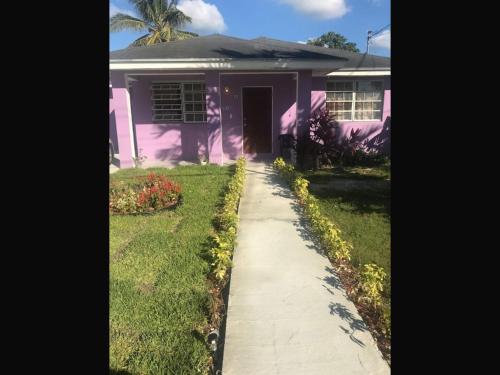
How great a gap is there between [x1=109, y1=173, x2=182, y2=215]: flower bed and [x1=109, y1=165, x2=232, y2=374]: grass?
0.21 m

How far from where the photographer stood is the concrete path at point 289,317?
247cm

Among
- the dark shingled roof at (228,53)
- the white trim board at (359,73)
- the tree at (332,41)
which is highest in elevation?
the tree at (332,41)

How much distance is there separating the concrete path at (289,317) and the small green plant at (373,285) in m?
0.22

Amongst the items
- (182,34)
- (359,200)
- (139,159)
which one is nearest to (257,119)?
(139,159)

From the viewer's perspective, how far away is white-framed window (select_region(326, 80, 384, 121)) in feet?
37.4

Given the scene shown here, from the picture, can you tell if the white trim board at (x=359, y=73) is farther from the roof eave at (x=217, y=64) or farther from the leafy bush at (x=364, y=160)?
the leafy bush at (x=364, y=160)

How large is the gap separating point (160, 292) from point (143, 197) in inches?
116

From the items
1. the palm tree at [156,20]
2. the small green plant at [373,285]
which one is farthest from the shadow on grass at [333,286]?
the palm tree at [156,20]

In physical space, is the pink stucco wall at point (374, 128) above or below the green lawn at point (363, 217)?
above

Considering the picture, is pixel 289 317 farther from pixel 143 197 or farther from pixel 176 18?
pixel 176 18

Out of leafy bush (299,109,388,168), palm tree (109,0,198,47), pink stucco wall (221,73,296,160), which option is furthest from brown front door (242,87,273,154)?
palm tree (109,0,198,47)

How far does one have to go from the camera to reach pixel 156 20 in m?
25.3

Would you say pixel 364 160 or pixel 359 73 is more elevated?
pixel 359 73
